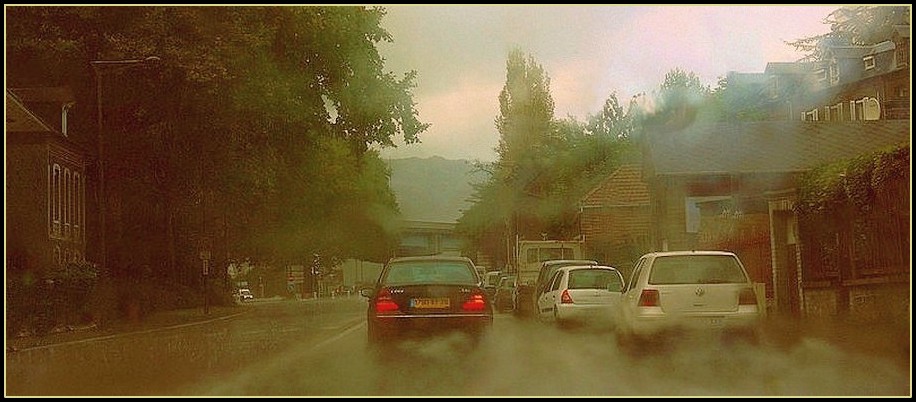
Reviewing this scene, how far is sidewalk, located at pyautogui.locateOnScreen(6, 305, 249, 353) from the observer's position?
78.4ft

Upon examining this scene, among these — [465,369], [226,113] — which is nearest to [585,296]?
[465,369]

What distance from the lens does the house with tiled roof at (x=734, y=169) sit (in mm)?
32031

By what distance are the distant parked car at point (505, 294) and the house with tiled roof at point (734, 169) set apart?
526 centimetres

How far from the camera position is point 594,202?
181 feet

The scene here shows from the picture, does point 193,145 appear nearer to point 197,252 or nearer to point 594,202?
point 197,252

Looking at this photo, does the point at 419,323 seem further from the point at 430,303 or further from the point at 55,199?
the point at 55,199

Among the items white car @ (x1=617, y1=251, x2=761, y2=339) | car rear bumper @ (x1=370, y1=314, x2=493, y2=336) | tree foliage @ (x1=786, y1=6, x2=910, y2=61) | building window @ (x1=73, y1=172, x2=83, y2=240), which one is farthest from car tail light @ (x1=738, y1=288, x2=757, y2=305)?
tree foliage @ (x1=786, y1=6, x2=910, y2=61)

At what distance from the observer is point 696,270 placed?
16844 mm

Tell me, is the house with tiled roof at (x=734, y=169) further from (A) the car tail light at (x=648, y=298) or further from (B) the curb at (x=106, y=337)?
(B) the curb at (x=106, y=337)

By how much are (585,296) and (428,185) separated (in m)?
5.68

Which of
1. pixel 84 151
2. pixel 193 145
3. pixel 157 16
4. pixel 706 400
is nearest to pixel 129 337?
Result: pixel 157 16

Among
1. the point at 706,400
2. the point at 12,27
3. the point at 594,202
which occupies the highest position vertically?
the point at 12,27

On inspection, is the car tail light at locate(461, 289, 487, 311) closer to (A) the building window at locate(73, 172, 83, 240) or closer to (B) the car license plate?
(B) the car license plate

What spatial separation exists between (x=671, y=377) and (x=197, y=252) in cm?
3636
